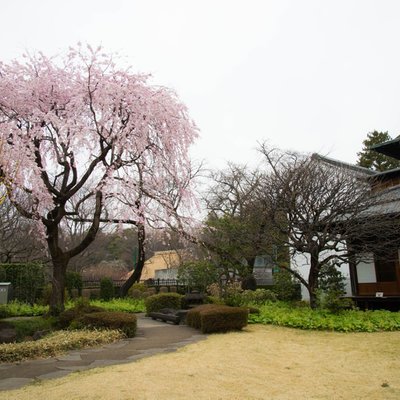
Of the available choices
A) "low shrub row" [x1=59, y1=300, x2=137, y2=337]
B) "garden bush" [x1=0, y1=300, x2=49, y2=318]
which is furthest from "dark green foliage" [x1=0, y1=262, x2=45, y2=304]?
"low shrub row" [x1=59, y1=300, x2=137, y2=337]

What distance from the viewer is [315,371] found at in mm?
6152

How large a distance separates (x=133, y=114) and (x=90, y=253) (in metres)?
22.7

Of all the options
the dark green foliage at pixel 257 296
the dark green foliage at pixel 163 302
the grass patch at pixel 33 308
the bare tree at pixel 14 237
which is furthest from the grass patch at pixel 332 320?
the bare tree at pixel 14 237

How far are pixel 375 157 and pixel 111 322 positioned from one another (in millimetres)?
30665

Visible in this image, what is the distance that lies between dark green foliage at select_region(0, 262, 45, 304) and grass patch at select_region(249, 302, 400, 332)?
11.9 metres

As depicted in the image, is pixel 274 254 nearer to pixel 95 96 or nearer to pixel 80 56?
pixel 95 96

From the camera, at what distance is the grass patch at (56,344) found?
756 centimetres

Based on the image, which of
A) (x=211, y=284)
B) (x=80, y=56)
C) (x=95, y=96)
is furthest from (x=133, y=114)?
(x=211, y=284)

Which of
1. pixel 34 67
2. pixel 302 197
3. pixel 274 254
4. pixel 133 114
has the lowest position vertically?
pixel 274 254

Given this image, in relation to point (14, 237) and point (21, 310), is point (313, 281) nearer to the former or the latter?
point (21, 310)

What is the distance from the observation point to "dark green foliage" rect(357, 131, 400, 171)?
3284 cm

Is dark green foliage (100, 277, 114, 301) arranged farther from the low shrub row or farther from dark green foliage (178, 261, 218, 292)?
the low shrub row

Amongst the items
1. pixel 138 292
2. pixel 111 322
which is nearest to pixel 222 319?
pixel 111 322

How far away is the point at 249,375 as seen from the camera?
19.3 ft
